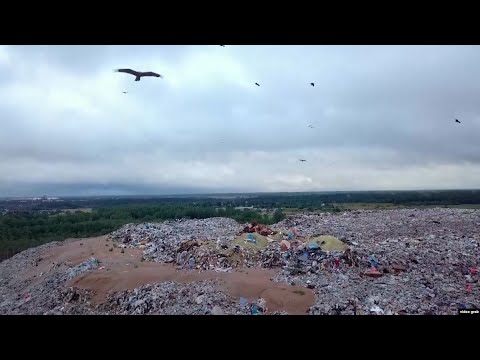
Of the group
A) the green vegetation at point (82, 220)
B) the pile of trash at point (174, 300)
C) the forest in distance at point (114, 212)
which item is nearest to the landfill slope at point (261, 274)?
the pile of trash at point (174, 300)

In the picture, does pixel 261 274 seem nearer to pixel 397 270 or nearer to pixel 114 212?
pixel 397 270

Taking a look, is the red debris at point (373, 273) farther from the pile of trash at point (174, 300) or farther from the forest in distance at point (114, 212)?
the forest in distance at point (114, 212)

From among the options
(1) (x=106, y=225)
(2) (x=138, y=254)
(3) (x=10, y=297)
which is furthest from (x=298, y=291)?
(1) (x=106, y=225)

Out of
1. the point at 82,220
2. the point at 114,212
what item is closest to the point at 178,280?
the point at 82,220

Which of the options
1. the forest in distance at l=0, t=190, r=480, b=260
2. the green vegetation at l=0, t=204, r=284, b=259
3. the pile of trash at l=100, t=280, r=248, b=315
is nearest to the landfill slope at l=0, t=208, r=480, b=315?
the pile of trash at l=100, t=280, r=248, b=315
